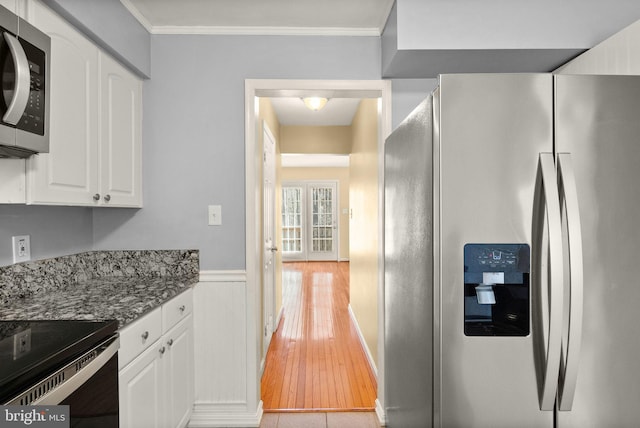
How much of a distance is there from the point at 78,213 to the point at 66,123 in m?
0.77

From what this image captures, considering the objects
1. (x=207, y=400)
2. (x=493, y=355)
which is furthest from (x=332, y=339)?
(x=493, y=355)

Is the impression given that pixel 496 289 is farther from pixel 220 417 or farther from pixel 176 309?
pixel 220 417

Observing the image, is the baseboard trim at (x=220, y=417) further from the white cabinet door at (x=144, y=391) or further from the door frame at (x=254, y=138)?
the white cabinet door at (x=144, y=391)

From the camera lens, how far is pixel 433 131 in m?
1.26

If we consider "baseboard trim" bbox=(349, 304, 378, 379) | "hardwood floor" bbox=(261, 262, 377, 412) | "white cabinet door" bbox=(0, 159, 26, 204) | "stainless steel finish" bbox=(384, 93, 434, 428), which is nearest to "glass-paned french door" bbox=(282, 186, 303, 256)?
"hardwood floor" bbox=(261, 262, 377, 412)

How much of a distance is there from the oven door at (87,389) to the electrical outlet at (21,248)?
75 centimetres

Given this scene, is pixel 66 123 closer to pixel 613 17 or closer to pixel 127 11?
pixel 127 11

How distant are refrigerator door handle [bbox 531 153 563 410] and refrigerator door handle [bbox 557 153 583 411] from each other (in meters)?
0.03

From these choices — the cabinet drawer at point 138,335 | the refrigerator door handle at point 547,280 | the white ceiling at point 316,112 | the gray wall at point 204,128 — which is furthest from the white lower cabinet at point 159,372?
the white ceiling at point 316,112

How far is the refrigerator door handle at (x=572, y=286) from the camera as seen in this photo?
114 cm

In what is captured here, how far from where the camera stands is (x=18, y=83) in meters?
1.20

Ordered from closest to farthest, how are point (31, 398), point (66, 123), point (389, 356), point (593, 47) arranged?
1. point (31, 398)
2. point (66, 123)
3. point (593, 47)
4. point (389, 356)

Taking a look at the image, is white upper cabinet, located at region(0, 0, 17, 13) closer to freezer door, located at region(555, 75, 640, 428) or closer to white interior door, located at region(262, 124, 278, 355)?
freezer door, located at region(555, 75, 640, 428)

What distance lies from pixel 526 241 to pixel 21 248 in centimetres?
208
